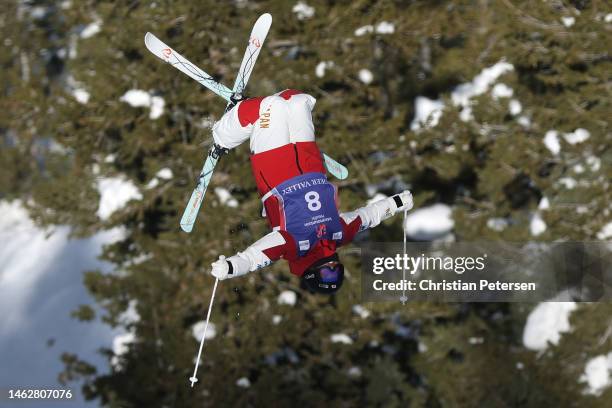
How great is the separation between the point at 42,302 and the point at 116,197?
9.03m

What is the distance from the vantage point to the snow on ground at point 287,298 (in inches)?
591

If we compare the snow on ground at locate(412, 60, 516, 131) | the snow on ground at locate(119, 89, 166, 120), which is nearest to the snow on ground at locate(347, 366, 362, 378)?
the snow on ground at locate(412, 60, 516, 131)

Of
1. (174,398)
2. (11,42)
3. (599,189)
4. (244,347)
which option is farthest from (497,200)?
(11,42)

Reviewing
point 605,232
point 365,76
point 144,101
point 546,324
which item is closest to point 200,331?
point 144,101

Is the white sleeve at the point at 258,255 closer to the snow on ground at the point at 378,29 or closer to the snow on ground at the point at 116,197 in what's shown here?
the snow on ground at the point at 116,197

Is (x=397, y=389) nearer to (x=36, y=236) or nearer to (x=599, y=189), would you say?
(x=599, y=189)

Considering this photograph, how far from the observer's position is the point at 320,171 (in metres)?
7.00

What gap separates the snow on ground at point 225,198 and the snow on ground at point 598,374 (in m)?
6.16

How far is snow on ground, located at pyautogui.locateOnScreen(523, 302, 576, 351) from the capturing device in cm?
1623

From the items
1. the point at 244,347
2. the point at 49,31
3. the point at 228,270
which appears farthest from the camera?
the point at 49,31

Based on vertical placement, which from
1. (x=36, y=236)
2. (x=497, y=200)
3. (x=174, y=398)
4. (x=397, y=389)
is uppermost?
(x=497, y=200)

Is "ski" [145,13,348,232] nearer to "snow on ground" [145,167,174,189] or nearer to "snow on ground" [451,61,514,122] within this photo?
"snow on ground" [145,167,174,189]

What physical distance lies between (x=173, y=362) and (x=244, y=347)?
1.14m

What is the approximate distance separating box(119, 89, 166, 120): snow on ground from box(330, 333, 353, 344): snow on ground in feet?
14.2
